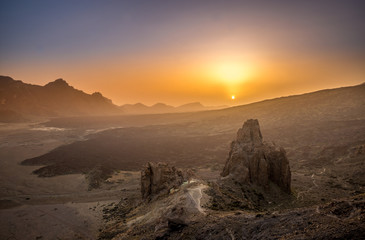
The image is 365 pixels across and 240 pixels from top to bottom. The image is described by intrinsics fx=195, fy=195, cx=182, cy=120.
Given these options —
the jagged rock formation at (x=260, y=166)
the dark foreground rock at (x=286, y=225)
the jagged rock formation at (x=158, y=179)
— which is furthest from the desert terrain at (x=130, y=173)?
the jagged rock formation at (x=158, y=179)

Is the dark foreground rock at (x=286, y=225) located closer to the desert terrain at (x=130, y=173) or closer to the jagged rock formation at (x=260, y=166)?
the desert terrain at (x=130, y=173)

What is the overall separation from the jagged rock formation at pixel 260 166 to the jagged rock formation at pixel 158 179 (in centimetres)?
742

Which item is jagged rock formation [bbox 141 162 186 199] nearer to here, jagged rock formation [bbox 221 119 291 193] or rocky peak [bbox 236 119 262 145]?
jagged rock formation [bbox 221 119 291 193]

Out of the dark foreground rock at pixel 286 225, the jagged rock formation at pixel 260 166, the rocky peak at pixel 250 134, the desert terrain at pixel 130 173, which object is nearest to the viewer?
the dark foreground rock at pixel 286 225

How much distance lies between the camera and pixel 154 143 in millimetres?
82250

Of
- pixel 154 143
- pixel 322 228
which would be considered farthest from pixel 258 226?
Answer: pixel 154 143

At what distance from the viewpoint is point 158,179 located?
83.4ft

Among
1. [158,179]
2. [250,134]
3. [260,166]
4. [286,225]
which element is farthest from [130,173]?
[286,225]

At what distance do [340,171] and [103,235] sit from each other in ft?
129

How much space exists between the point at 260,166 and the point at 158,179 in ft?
45.1

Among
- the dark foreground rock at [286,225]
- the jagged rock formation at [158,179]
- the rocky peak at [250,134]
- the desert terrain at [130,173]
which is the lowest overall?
the desert terrain at [130,173]

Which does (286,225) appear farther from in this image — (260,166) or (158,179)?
(158,179)

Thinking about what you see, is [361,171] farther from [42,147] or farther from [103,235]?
[42,147]

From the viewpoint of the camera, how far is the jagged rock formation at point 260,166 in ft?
85.1
